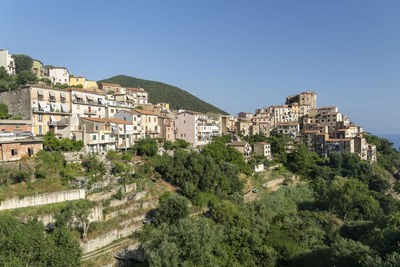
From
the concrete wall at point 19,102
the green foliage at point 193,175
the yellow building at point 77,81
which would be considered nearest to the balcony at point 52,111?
the concrete wall at point 19,102

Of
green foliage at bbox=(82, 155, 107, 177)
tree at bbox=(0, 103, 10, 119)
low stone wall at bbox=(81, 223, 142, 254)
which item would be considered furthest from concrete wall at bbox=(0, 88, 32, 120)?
low stone wall at bbox=(81, 223, 142, 254)

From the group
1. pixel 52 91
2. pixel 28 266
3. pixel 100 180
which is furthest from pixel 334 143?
pixel 28 266

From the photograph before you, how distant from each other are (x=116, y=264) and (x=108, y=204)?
19.6 feet

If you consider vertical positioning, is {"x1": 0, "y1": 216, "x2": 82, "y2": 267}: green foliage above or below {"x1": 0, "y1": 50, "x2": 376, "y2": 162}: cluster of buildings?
below

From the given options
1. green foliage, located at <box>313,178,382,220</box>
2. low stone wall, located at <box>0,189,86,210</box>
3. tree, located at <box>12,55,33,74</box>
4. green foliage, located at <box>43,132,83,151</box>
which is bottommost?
green foliage, located at <box>313,178,382,220</box>

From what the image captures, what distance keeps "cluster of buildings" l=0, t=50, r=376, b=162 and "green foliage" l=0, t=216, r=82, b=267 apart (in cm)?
1320

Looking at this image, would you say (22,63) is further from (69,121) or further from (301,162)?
(301,162)

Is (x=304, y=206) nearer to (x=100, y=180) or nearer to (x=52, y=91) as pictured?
(x=100, y=180)

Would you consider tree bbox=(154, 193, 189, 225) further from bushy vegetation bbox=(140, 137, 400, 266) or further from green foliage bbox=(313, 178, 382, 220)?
green foliage bbox=(313, 178, 382, 220)

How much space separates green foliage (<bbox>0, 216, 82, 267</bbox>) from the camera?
48.6 feet

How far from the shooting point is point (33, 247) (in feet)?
50.5

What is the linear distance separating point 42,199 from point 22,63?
52.4 meters

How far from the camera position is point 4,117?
32781 mm

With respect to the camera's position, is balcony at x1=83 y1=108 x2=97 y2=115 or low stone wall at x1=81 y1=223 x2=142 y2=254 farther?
balcony at x1=83 y1=108 x2=97 y2=115
